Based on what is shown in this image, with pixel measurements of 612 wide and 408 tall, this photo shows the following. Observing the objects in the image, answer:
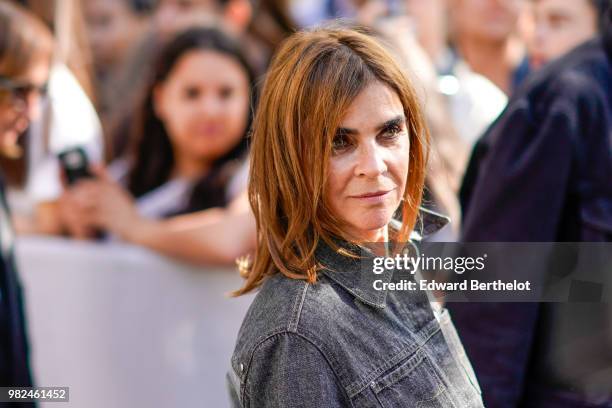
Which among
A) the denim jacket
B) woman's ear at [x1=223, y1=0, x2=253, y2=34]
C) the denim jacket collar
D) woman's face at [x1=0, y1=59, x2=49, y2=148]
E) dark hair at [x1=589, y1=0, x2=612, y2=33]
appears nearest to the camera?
the denim jacket

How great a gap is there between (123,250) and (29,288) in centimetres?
36

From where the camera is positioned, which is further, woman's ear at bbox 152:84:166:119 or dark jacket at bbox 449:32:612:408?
woman's ear at bbox 152:84:166:119

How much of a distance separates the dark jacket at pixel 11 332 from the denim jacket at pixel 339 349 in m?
1.05

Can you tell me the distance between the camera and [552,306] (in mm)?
2066

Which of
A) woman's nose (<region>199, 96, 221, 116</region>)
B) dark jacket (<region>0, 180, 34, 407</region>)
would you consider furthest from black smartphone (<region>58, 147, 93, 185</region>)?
dark jacket (<region>0, 180, 34, 407</region>)

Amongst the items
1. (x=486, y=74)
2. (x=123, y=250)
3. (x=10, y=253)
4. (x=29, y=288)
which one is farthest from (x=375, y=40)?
(x=486, y=74)

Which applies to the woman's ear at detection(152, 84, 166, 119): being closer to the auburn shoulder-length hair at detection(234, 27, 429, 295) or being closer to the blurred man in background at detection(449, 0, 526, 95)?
the blurred man in background at detection(449, 0, 526, 95)

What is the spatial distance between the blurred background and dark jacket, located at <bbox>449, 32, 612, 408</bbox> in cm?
54

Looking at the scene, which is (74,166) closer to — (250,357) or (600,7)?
(600,7)

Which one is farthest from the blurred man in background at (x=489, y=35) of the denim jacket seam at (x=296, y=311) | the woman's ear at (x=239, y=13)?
the denim jacket seam at (x=296, y=311)

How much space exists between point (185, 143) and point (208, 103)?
0.20 m

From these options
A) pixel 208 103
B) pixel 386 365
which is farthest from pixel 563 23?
pixel 386 365

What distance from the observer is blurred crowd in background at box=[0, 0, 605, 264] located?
120 inches

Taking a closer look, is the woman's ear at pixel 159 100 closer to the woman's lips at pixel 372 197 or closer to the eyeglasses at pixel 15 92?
the eyeglasses at pixel 15 92
